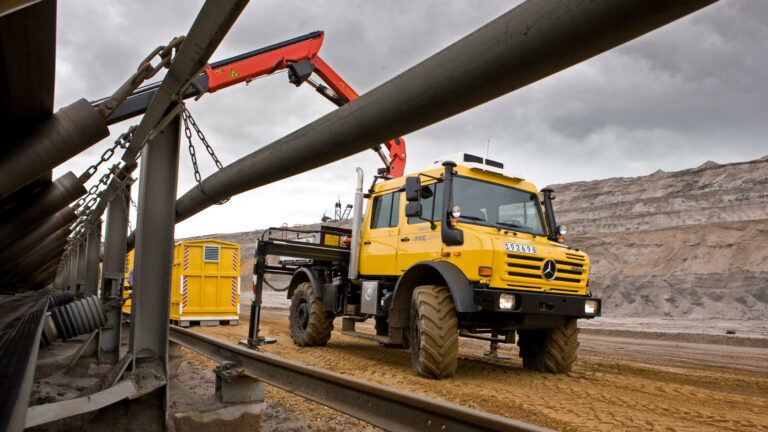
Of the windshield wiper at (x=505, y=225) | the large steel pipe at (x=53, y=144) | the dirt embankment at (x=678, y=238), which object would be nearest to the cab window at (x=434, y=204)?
the windshield wiper at (x=505, y=225)

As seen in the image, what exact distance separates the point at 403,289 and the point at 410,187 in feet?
5.11

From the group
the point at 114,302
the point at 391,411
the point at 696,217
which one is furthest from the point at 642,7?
the point at 696,217

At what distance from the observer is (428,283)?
7168mm

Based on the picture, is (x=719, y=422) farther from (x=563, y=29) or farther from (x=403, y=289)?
(x=563, y=29)

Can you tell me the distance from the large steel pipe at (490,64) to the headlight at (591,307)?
5.33 m

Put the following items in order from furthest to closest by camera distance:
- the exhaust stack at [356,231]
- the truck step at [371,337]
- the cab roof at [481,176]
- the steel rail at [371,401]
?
the exhaust stack at [356,231] < the truck step at [371,337] < the cab roof at [481,176] < the steel rail at [371,401]

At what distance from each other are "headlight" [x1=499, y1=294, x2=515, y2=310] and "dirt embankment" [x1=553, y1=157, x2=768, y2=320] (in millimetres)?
19185

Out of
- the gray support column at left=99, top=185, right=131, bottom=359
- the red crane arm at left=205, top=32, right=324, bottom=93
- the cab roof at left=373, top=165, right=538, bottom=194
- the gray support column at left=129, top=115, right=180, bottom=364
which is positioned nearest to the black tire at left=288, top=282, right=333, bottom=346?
the cab roof at left=373, top=165, right=538, bottom=194

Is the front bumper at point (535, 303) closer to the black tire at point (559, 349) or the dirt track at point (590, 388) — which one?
the black tire at point (559, 349)

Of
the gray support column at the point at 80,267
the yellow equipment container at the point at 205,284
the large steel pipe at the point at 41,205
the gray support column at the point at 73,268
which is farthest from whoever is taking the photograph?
the gray support column at the point at 73,268

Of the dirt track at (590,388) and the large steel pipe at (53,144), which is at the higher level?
the large steel pipe at (53,144)

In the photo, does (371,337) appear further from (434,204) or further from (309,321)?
(434,204)

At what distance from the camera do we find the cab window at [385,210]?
8.05 metres

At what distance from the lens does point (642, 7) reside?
4.61 ft
